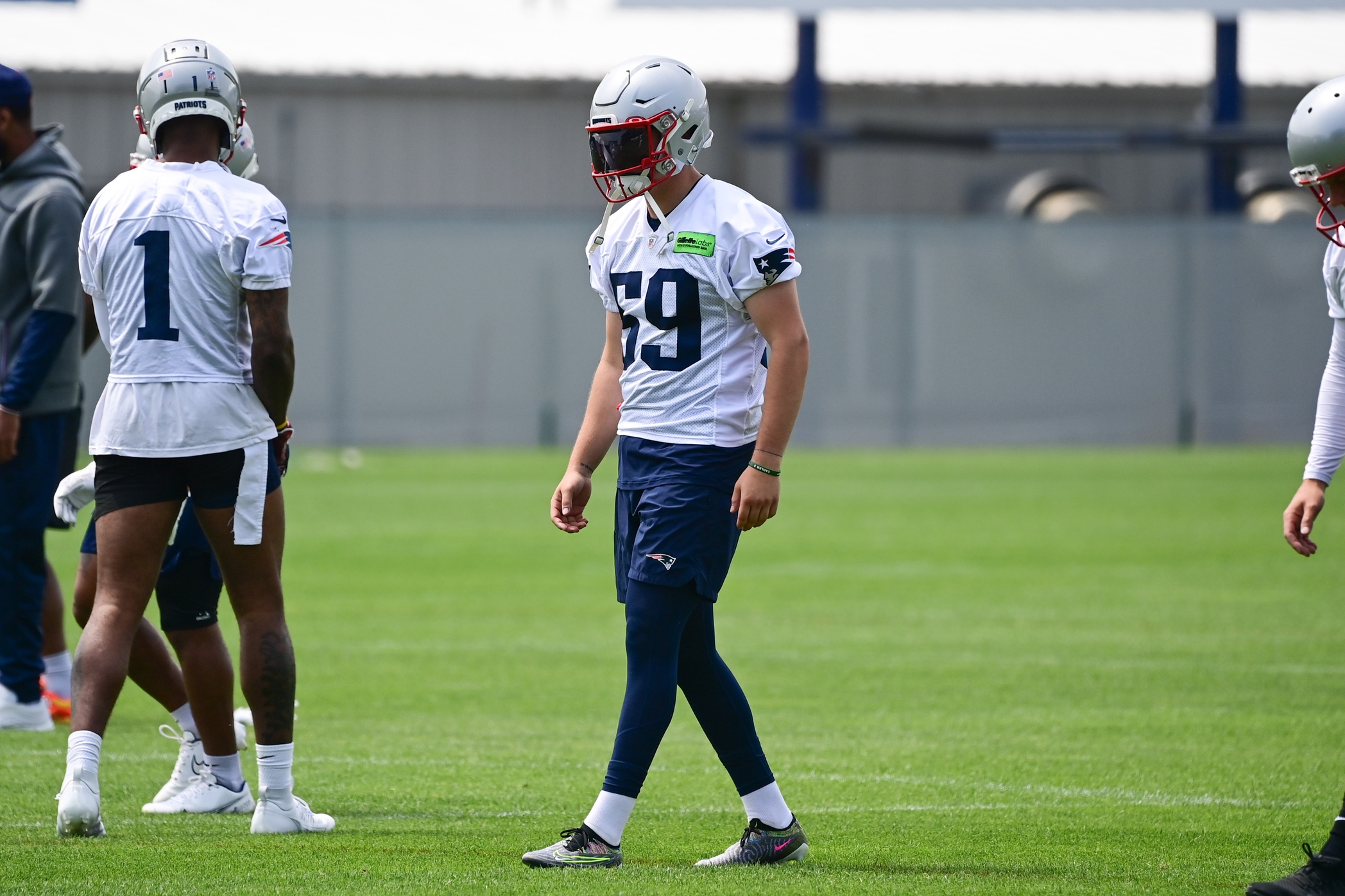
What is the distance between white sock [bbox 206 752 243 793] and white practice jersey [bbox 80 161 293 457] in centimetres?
112

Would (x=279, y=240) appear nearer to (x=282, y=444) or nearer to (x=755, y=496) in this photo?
(x=282, y=444)

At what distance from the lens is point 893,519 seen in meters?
16.1

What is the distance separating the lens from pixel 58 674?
25.9ft

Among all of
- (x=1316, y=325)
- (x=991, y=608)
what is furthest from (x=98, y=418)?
(x=1316, y=325)

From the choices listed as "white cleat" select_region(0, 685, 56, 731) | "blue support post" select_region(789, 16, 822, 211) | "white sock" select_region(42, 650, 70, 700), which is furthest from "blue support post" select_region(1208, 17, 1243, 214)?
"white cleat" select_region(0, 685, 56, 731)

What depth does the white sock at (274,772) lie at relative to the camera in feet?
17.9

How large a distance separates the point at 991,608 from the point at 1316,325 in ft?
52.3

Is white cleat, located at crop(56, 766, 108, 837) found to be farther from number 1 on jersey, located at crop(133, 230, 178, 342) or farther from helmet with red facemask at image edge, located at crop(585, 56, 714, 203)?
helmet with red facemask at image edge, located at crop(585, 56, 714, 203)

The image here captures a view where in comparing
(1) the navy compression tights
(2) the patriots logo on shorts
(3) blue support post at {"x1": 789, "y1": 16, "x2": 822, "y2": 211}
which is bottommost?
(1) the navy compression tights

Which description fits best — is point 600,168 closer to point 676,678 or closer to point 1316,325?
point 676,678

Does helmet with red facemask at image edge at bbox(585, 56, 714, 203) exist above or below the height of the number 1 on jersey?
above

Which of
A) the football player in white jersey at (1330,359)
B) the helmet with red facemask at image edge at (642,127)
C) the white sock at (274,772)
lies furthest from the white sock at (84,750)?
the football player in white jersey at (1330,359)

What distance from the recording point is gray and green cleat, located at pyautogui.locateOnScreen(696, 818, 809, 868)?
507cm

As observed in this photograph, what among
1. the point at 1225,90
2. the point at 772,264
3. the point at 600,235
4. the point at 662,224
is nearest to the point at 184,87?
the point at 600,235
